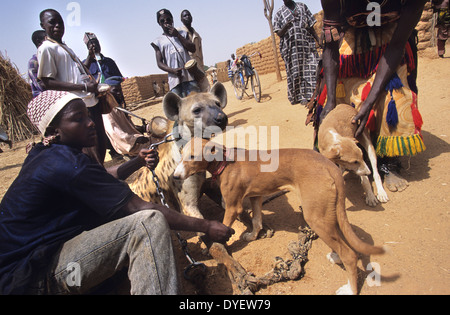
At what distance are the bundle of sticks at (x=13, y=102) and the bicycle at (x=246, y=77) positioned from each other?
11770 millimetres

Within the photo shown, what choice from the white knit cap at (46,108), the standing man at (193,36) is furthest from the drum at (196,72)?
the white knit cap at (46,108)

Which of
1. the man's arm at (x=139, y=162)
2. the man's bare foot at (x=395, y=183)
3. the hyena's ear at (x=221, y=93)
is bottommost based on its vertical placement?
the man's bare foot at (x=395, y=183)

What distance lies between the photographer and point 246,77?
12.4m

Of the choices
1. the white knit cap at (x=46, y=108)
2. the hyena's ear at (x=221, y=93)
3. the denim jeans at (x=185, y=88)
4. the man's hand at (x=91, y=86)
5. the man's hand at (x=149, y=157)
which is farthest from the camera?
the denim jeans at (x=185, y=88)

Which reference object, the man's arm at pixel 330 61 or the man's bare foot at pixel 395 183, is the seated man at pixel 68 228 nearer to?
the man's arm at pixel 330 61

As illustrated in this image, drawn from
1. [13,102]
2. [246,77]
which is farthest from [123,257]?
[13,102]

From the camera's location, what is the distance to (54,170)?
1.80 m

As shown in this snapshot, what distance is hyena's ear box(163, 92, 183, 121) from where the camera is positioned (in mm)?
3044

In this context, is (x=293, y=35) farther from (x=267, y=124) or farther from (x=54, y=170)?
(x=54, y=170)

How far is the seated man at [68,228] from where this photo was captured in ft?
5.86

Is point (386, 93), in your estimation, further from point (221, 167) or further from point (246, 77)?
point (246, 77)

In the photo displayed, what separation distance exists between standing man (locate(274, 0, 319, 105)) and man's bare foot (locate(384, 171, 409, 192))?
16.3 feet
